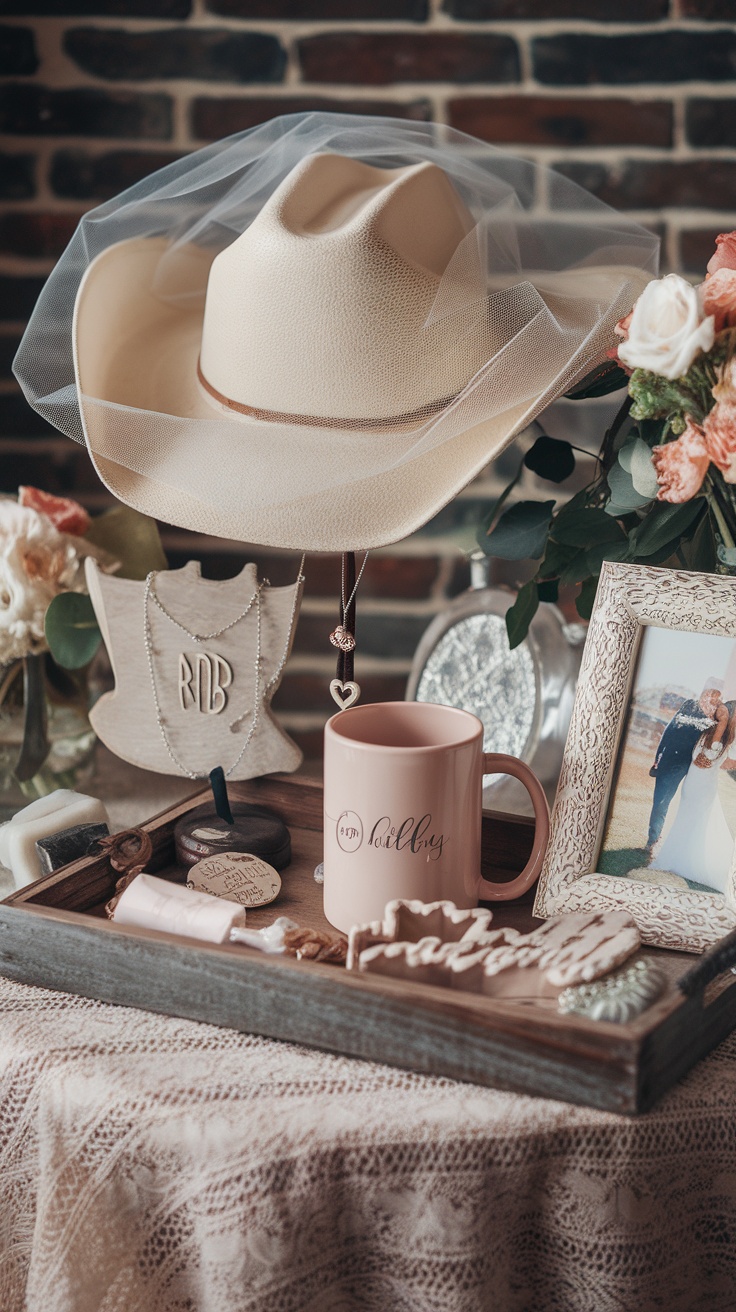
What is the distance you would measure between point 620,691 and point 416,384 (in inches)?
10.6

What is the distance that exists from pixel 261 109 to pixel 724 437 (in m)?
0.93

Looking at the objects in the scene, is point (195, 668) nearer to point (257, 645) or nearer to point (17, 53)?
point (257, 645)

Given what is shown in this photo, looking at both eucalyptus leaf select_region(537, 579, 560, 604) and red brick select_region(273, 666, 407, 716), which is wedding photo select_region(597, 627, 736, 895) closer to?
eucalyptus leaf select_region(537, 579, 560, 604)

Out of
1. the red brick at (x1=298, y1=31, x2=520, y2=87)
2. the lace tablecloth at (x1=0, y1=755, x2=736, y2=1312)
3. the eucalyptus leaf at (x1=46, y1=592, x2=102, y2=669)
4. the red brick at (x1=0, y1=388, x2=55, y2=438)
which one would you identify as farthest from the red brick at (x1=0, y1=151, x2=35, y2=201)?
the lace tablecloth at (x1=0, y1=755, x2=736, y2=1312)

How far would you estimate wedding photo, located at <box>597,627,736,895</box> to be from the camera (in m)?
0.76

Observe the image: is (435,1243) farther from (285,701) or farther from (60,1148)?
(285,701)

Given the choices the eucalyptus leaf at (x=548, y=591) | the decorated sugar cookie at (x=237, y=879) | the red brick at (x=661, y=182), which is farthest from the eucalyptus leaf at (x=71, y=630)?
the red brick at (x=661, y=182)

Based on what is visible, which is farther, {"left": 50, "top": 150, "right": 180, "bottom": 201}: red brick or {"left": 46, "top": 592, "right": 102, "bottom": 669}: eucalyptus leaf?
{"left": 50, "top": 150, "right": 180, "bottom": 201}: red brick

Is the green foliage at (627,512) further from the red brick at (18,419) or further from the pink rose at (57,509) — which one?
the red brick at (18,419)

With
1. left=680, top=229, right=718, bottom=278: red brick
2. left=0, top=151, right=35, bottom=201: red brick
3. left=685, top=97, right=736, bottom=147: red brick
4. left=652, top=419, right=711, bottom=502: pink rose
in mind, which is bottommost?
left=652, top=419, right=711, bottom=502: pink rose

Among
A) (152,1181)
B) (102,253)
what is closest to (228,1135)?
(152,1181)

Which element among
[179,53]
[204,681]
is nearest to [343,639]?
[204,681]

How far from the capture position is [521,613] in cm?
101

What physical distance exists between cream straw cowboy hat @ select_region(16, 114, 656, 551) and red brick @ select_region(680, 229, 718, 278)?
0.41 meters
